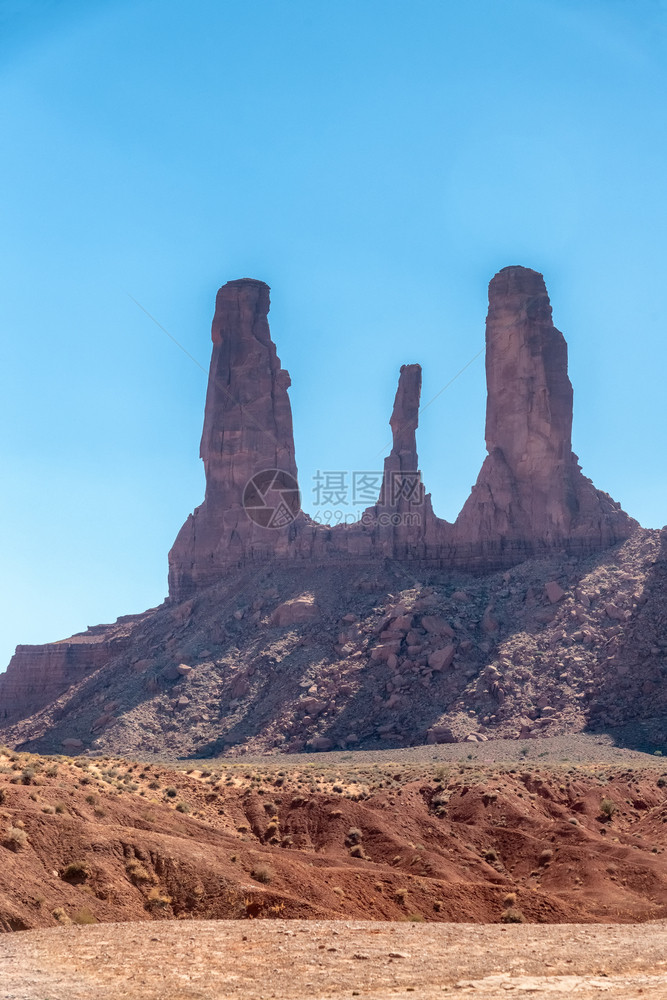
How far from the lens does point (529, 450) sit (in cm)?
7438

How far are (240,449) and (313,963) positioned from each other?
6432 cm

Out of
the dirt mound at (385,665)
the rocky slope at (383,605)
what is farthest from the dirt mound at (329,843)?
the rocky slope at (383,605)

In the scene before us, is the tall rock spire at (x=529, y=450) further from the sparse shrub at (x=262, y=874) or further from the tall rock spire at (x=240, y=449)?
the sparse shrub at (x=262, y=874)

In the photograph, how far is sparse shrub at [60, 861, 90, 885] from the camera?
2255 centimetres

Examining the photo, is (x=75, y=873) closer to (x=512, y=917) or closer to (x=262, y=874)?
(x=262, y=874)

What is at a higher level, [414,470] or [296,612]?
[414,470]

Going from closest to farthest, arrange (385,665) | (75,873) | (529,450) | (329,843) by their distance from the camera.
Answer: (75,873)
(329,843)
(385,665)
(529,450)

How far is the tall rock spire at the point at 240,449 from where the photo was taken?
266ft

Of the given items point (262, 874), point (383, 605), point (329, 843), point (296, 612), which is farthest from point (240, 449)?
point (262, 874)

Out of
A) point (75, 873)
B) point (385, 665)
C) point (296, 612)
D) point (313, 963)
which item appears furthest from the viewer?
point (296, 612)

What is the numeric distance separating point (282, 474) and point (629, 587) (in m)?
26.5

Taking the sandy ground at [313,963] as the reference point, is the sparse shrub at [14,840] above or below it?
above

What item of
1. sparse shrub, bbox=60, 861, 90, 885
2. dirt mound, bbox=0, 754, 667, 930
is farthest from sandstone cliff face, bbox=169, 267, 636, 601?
sparse shrub, bbox=60, 861, 90, 885

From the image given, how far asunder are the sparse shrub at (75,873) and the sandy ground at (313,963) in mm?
1604
